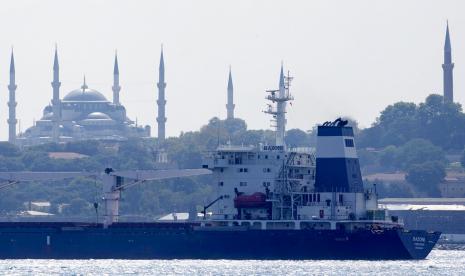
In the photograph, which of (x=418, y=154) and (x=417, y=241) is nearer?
(x=417, y=241)

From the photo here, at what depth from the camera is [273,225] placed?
106 meters

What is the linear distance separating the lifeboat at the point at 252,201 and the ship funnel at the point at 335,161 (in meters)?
2.83

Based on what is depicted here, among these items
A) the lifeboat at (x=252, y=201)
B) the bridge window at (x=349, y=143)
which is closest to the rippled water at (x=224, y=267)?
the lifeboat at (x=252, y=201)

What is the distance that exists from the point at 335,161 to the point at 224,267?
10335 millimetres

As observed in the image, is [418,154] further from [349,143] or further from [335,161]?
[335,161]

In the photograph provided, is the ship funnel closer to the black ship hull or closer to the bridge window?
the bridge window

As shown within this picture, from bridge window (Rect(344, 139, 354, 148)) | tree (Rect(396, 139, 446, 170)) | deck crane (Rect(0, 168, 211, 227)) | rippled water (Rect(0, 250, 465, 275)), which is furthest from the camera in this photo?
tree (Rect(396, 139, 446, 170))

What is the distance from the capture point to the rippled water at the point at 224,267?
95625 millimetres

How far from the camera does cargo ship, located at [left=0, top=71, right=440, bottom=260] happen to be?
10438 centimetres

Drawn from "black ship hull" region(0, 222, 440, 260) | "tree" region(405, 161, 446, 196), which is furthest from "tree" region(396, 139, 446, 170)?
"black ship hull" region(0, 222, 440, 260)

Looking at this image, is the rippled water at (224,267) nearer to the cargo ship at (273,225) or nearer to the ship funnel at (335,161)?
the cargo ship at (273,225)

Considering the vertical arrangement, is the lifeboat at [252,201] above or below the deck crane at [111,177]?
below

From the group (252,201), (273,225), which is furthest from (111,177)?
(273,225)

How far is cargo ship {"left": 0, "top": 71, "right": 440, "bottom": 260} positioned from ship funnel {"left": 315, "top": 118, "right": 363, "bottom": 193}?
51 mm
